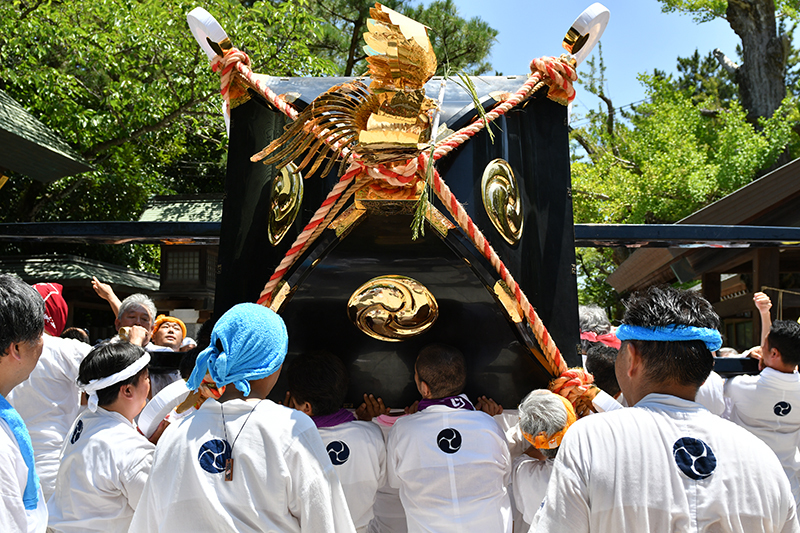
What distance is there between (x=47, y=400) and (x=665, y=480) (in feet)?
10.9

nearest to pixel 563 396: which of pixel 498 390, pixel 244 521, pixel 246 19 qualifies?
pixel 498 390

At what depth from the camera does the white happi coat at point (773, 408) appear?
3.87 meters

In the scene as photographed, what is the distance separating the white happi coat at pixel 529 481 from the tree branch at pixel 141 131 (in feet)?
28.8

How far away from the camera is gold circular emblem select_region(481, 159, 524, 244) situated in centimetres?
240

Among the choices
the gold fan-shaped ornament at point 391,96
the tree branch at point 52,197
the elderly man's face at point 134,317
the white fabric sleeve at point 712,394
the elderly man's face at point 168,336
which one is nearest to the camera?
the gold fan-shaped ornament at point 391,96

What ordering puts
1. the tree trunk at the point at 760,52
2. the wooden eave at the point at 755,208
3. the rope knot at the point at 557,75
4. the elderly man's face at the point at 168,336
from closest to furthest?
1. the rope knot at the point at 557,75
2. the elderly man's face at the point at 168,336
3. the wooden eave at the point at 755,208
4. the tree trunk at the point at 760,52

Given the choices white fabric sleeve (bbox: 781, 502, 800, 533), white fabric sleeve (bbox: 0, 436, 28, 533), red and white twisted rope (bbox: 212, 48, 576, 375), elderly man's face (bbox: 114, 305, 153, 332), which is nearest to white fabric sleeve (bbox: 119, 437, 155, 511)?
red and white twisted rope (bbox: 212, 48, 576, 375)

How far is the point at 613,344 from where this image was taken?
3.24 metres

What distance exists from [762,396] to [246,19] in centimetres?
924

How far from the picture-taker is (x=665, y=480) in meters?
1.51

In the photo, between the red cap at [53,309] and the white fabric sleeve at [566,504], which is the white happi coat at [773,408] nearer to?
the white fabric sleeve at [566,504]

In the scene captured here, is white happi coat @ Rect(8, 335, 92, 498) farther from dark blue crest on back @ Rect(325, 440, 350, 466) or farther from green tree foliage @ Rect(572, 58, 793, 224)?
green tree foliage @ Rect(572, 58, 793, 224)

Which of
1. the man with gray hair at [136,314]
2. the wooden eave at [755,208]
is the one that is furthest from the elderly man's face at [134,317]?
the wooden eave at [755,208]

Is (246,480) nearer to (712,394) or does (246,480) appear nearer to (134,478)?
(134,478)
